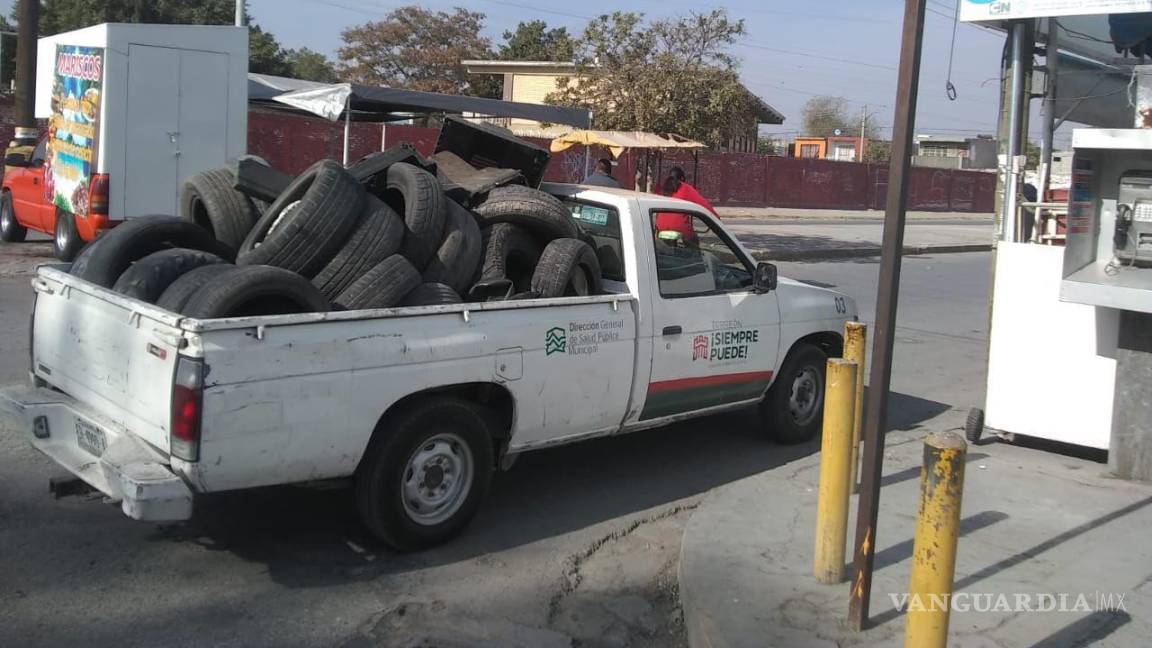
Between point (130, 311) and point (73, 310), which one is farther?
point (73, 310)

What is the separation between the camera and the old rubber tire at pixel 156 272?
478cm

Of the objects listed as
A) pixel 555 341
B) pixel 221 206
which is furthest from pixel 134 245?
pixel 555 341

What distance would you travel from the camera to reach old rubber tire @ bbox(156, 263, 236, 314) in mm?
4559

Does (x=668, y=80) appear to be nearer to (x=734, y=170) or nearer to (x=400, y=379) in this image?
(x=400, y=379)

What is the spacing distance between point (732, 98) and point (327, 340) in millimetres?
15145

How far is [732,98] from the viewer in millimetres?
18375

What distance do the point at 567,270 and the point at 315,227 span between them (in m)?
1.31

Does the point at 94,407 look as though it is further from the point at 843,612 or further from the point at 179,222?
the point at 843,612

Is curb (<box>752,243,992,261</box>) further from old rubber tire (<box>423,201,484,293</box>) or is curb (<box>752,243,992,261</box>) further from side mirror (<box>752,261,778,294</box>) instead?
old rubber tire (<box>423,201,484,293</box>)

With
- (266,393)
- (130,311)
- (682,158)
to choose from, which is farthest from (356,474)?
(682,158)

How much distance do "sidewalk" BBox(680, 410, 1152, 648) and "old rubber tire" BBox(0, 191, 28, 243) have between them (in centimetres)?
1355

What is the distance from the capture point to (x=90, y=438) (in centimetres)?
452

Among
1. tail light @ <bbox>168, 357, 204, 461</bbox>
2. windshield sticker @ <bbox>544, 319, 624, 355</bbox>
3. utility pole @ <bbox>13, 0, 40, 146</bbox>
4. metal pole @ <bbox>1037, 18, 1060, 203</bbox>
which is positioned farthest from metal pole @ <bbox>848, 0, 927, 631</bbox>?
utility pole @ <bbox>13, 0, 40, 146</bbox>

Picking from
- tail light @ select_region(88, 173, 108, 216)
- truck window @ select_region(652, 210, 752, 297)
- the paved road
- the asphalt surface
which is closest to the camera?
the asphalt surface
